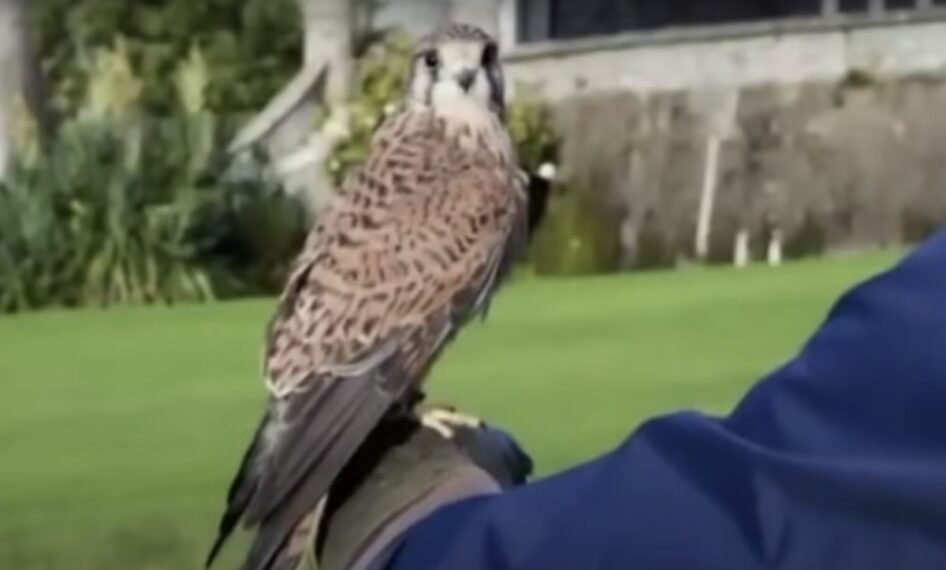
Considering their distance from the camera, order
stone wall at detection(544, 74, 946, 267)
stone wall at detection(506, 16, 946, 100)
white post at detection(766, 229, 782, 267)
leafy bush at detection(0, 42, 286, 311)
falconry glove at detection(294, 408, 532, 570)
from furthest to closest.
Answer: stone wall at detection(506, 16, 946, 100), stone wall at detection(544, 74, 946, 267), white post at detection(766, 229, 782, 267), leafy bush at detection(0, 42, 286, 311), falconry glove at detection(294, 408, 532, 570)

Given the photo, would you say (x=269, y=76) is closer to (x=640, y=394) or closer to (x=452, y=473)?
(x=640, y=394)

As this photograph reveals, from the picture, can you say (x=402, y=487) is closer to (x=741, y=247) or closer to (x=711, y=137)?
(x=741, y=247)

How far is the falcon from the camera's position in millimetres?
5059

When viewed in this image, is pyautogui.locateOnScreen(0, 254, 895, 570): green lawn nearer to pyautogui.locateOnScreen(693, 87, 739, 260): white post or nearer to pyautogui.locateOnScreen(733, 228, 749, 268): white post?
pyautogui.locateOnScreen(733, 228, 749, 268): white post

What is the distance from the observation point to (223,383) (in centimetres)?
1373

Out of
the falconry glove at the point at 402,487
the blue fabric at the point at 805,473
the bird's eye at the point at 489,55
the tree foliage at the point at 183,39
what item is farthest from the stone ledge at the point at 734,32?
the blue fabric at the point at 805,473

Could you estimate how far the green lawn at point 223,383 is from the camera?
9578 millimetres

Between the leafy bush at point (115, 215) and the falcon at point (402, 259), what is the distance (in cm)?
1396

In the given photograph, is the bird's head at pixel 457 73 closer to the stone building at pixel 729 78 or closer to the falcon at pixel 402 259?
the falcon at pixel 402 259

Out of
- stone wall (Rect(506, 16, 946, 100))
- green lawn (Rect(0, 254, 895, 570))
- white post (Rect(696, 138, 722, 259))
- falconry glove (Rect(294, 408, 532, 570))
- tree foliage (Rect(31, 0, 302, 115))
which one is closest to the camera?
falconry glove (Rect(294, 408, 532, 570))

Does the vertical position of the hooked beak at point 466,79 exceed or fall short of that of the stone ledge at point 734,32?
it exceeds it

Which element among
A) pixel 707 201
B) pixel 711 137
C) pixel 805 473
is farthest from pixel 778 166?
pixel 805 473

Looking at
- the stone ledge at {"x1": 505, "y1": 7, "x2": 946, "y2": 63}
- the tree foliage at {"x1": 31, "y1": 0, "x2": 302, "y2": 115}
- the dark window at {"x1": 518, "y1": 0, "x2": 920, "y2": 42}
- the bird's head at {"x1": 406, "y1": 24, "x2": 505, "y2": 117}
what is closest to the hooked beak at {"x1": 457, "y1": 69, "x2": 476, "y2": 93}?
the bird's head at {"x1": 406, "y1": 24, "x2": 505, "y2": 117}

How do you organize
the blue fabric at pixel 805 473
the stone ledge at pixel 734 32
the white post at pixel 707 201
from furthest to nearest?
1. the stone ledge at pixel 734 32
2. the white post at pixel 707 201
3. the blue fabric at pixel 805 473
